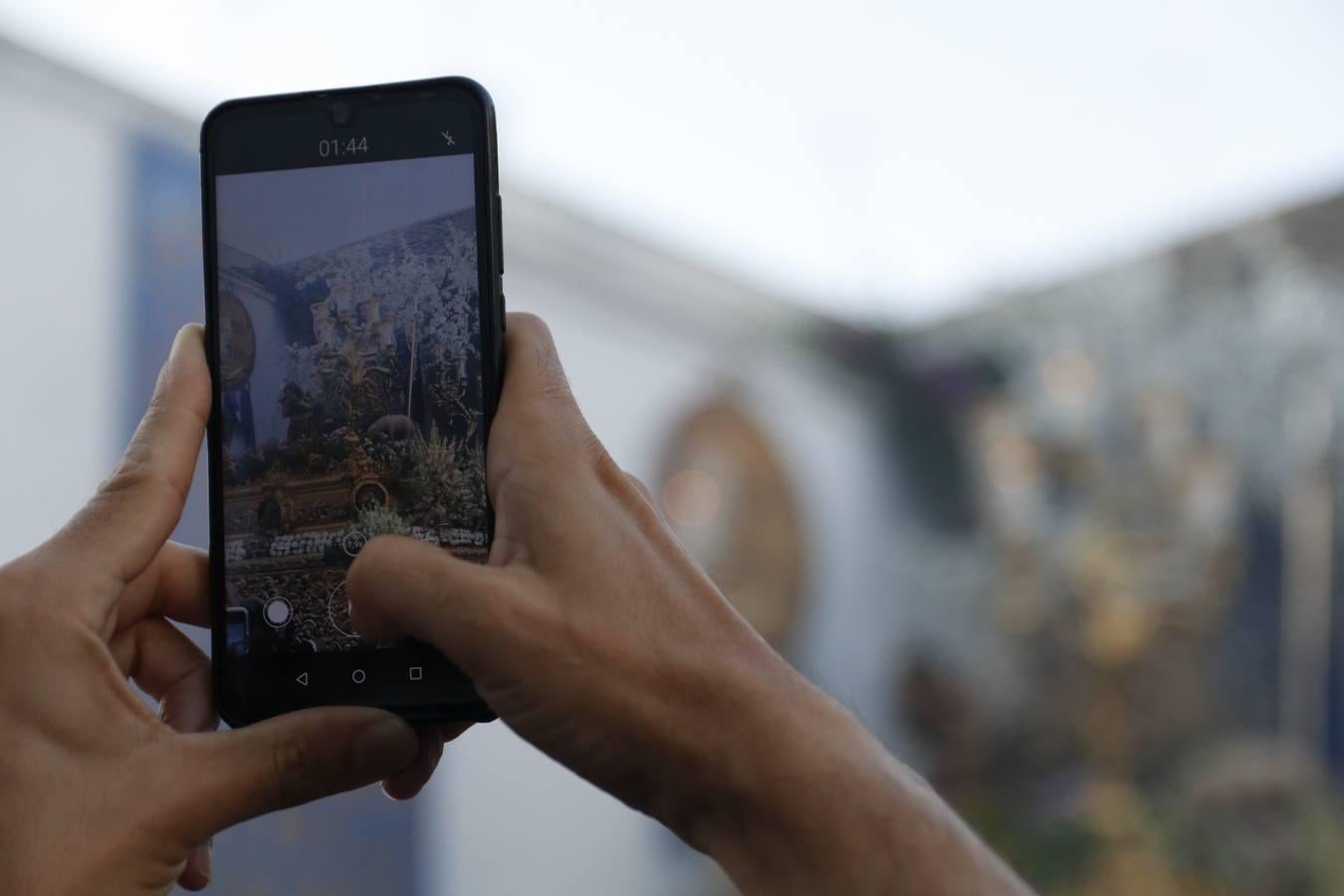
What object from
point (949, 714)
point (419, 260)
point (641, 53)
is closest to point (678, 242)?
point (641, 53)

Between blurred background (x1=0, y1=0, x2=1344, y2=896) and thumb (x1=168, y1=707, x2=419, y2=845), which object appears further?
blurred background (x1=0, y1=0, x2=1344, y2=896)

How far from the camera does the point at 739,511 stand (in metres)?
3.39

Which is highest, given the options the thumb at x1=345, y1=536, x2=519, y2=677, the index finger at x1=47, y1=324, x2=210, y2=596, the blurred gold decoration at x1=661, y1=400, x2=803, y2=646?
the index finger at x1=47, y1=324, x2=210, y2=596

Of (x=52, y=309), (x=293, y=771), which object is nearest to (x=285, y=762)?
(x=293, y=771)

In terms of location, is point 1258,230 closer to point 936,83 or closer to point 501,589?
point 936,83

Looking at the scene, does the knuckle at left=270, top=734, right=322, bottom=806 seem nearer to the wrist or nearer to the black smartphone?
the black smartphone

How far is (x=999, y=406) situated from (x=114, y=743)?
3.43 metres

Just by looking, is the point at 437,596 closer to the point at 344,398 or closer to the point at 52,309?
the point at 344,398

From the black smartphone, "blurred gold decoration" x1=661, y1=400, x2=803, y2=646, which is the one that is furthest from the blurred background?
the black smartphone

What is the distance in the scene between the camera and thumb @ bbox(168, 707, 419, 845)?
1.62ft

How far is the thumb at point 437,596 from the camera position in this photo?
1.52 feet

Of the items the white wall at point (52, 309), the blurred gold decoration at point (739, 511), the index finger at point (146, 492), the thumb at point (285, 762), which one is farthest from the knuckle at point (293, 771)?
the blurred gold decoration at point (739, 511)

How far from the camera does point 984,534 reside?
3.62 m

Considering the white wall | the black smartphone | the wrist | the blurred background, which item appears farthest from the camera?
the blurred background
